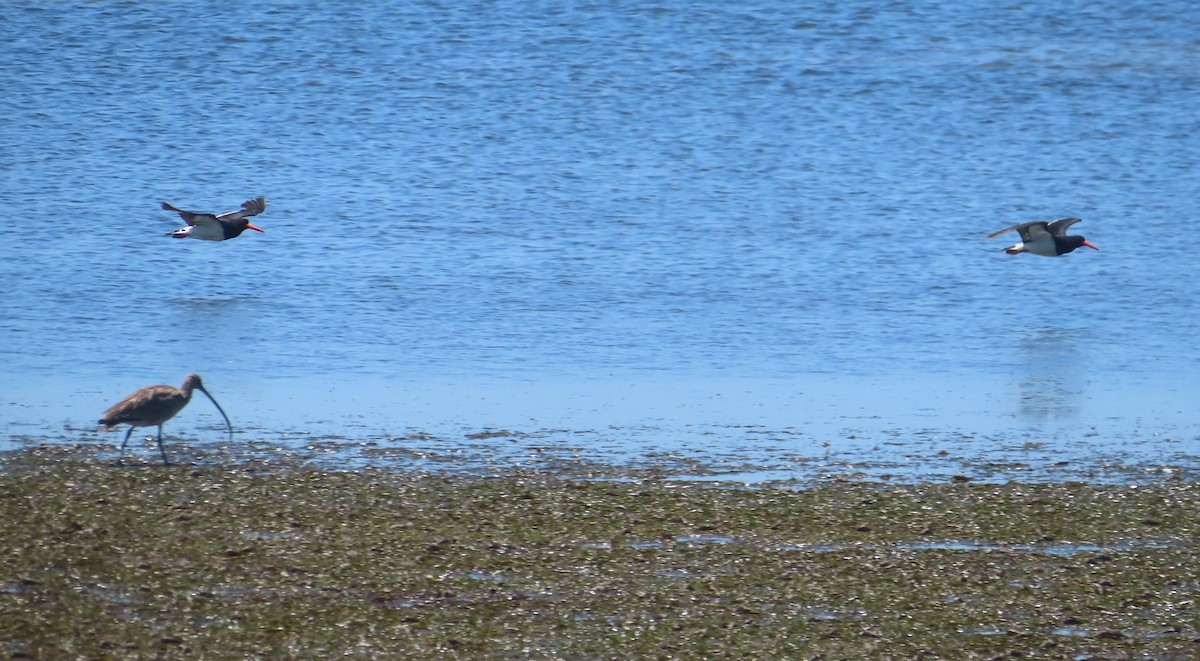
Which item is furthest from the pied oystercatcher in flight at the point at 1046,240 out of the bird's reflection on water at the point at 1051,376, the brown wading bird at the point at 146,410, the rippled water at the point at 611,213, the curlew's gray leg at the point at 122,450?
the curlew's gray leg at the point at 122,450

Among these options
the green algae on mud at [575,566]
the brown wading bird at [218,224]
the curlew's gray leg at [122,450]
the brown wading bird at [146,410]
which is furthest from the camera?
the brown wading bird at [218,224]

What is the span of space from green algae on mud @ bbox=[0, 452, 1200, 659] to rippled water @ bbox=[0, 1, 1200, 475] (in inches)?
68.1

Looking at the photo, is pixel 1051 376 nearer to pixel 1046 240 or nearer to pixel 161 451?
pixel 1046 240

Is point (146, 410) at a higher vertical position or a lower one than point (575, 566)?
lower

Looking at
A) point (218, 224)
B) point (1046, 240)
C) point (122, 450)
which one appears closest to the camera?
point (122, 450)

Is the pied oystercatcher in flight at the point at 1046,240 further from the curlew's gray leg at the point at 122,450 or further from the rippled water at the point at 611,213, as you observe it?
the curlew's gray leg at the point at 122,450

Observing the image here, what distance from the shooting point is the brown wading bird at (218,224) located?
1912 cm

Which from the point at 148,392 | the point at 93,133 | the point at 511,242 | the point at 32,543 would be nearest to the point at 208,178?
the point at 93,133

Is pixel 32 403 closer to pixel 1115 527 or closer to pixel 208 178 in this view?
pixel 1115 527

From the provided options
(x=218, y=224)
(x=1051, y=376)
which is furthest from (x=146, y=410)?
(x=218, y=224)

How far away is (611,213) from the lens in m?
21.5

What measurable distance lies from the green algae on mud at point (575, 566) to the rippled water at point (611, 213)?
1.73 m

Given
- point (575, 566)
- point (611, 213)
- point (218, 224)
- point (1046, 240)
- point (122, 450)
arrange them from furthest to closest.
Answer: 1. point (611, 213)
2. point (218, 224)
3. point (1046, 240)
4. point (122, 450)
5. point (575, 566)

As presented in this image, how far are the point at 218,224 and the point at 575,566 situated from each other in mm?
12298
